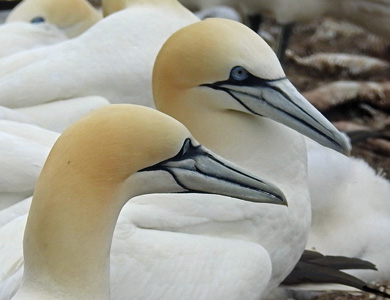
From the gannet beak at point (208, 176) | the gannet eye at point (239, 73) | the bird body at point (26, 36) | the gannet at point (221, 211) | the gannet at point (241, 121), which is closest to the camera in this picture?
the gannet beak at point (208, 176)

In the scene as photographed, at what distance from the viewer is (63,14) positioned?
539 cm

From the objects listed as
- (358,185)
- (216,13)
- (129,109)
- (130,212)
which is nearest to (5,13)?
(216,13)

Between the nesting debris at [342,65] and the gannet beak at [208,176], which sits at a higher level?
the gannet beak at [208,176]

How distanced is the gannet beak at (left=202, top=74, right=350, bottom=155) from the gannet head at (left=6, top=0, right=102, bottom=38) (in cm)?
194

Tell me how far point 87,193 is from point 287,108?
1.07 metres

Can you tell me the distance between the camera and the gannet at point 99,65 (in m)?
4.51

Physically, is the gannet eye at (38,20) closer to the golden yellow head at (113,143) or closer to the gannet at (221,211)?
the gannet at (221,211)

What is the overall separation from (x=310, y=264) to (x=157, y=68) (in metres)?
1.05

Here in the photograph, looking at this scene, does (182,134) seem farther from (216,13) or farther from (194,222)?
(216,13)

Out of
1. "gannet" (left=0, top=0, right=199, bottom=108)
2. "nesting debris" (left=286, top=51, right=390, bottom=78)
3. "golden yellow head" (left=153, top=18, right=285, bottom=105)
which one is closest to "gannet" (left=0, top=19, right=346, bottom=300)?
"golden yellow head" (left=153, top=18, right=285, bottom=105)

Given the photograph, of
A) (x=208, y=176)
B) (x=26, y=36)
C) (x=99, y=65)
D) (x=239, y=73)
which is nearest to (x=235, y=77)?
(x=239, y=73)

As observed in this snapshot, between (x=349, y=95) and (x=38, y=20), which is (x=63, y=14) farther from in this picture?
(x=349, y=95)

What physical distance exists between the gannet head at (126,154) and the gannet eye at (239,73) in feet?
2.53

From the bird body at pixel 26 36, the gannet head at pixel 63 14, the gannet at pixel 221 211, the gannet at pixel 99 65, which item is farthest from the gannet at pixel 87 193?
the gannet head at pixel 63 14
